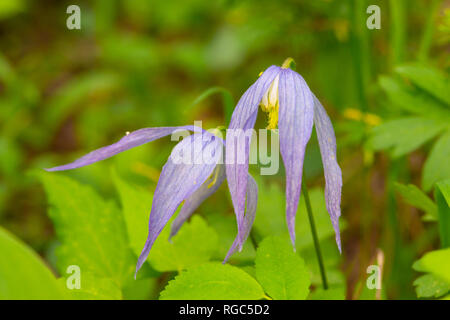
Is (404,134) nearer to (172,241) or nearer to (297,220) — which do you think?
(297,220)

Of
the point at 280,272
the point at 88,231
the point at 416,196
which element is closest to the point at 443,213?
the point at 416,196

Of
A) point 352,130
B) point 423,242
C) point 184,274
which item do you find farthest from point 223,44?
point 184,274

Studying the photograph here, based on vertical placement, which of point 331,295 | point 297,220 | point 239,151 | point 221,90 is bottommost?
point 331,295

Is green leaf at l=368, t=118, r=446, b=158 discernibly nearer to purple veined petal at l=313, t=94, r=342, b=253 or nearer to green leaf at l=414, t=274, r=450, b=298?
green leaf at l=414, t=274, r=450, b=298

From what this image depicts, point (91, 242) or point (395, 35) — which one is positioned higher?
point (395, 35)

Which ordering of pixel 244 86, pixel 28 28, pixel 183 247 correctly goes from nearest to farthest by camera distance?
pixel 183 247 → pixel 244 86 → pixel 28 28

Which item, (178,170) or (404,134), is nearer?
(178,170)

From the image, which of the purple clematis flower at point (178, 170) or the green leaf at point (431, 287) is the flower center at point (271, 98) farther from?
the green leaf at point (431, 287)
